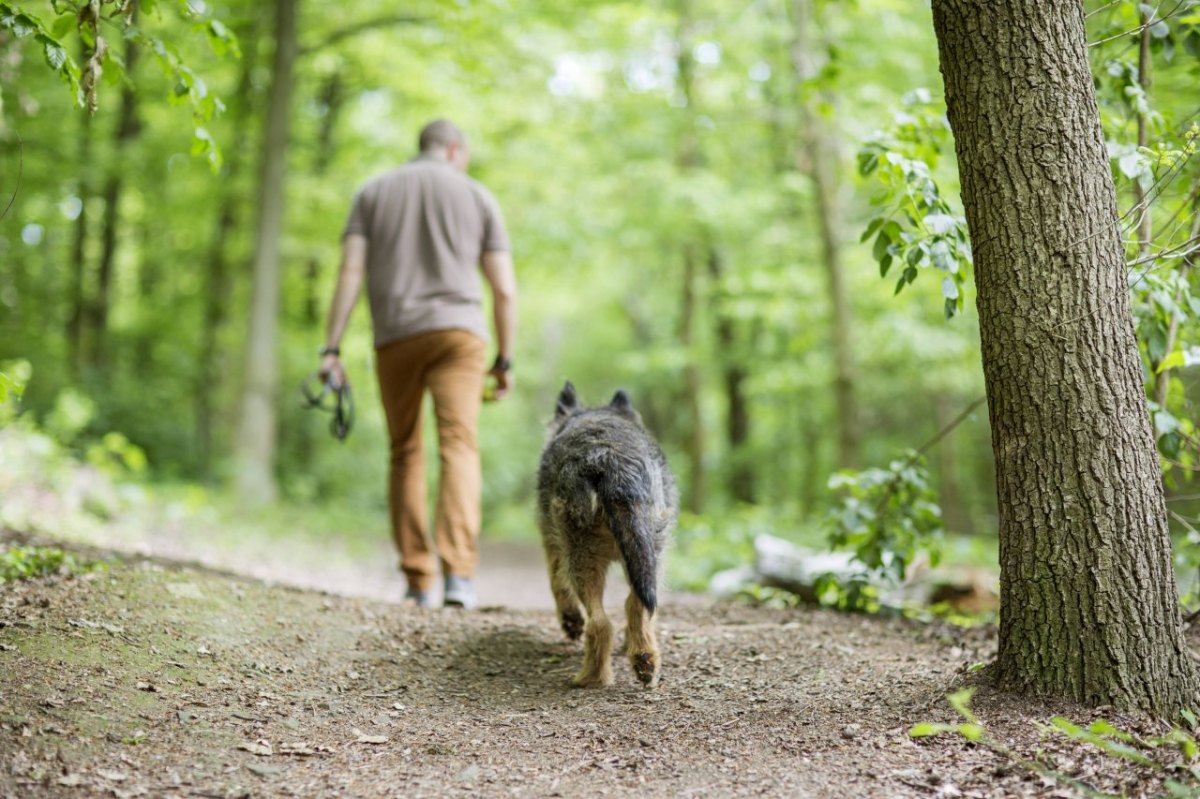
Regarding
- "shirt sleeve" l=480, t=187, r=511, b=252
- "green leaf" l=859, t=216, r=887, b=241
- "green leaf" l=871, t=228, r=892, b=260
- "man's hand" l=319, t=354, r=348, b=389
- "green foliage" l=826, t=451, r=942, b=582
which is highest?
"shirt sleeve" l=480, t=187, r=511, b=252

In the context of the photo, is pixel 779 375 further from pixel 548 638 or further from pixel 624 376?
pixel 624 376

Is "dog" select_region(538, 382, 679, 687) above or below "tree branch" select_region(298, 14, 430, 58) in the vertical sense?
below

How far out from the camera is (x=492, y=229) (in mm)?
5457

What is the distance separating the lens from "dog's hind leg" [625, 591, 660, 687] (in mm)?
3508

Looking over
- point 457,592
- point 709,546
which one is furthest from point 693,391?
point 457,592

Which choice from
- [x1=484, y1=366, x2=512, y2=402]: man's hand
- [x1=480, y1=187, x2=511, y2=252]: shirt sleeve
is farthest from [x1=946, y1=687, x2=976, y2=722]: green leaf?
[x1=480, y1=187, x2=511, y2=252]: shirt sleeve

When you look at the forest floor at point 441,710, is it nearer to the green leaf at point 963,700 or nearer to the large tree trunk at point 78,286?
the green leaf at point 963,700

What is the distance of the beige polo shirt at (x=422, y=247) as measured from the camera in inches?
203

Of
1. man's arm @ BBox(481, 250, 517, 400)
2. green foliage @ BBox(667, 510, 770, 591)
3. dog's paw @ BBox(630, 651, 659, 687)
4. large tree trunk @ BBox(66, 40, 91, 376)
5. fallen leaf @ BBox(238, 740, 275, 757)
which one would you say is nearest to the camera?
fallen leaf @ BBox(238, 740, 275, 757)

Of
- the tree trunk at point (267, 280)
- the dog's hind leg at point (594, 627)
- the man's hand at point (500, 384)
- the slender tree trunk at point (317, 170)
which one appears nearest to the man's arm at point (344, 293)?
the man's hand at point (500, 384)

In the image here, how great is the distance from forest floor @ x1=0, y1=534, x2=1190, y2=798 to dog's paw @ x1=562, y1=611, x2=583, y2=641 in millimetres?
77

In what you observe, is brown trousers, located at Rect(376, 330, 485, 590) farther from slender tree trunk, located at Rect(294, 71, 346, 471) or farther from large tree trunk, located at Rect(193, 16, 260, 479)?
slender tree trunk, located at Rect(294, 71, 346, 471)

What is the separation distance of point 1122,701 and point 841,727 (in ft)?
2.87

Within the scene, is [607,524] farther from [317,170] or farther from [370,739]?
[317,170]
